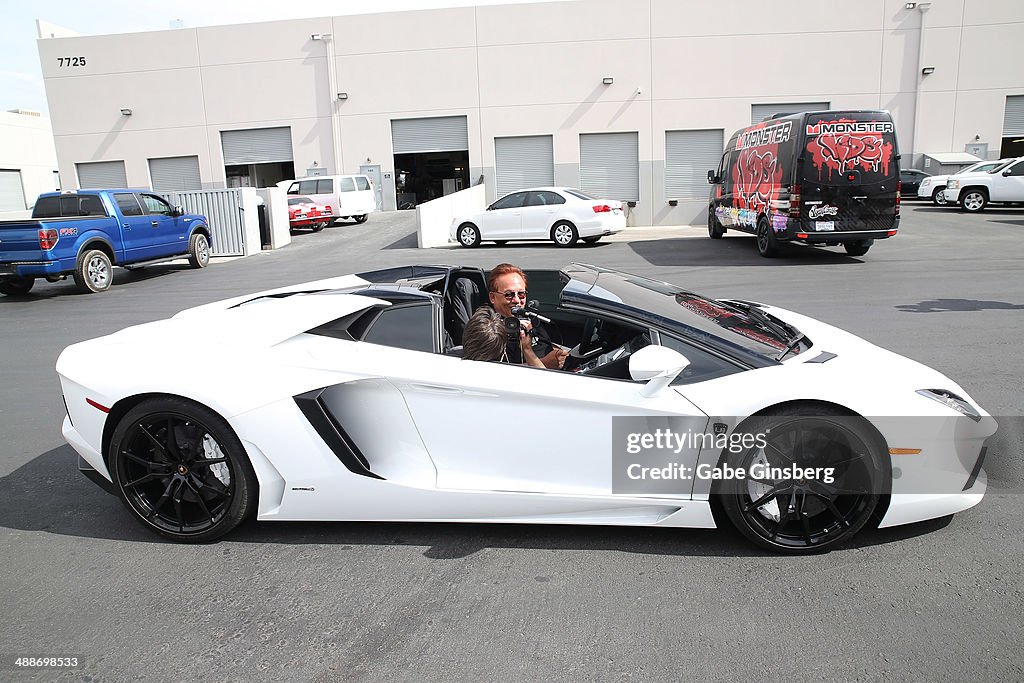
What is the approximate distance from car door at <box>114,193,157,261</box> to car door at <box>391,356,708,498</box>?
43.5 ft

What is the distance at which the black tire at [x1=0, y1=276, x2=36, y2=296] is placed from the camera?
43.7 ft

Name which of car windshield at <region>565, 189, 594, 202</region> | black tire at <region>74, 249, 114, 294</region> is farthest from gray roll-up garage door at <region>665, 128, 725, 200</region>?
black tire at <region>74, 249, 114, 294</region>

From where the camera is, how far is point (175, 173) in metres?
31.7

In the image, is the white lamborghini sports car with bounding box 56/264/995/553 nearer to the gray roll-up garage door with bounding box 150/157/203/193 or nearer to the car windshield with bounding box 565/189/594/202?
the car windshield with bounding box 565/189/594/202

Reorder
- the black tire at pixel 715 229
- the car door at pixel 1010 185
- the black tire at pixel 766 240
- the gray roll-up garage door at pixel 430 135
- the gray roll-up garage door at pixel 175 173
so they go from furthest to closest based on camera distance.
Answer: the gray roll-up garage door at pixel 175 173 < the gray roll-up garage door at pixel 430 135 < the car door at pixel 1010 185 < the black tire at pixel 715 229 < the black tire at pixel 766 240

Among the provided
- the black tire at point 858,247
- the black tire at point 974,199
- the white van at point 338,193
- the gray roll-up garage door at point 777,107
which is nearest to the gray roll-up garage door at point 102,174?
the white van at point 338,193

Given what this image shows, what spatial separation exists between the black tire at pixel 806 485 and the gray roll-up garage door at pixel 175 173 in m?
32.6

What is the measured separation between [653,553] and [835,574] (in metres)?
0.75

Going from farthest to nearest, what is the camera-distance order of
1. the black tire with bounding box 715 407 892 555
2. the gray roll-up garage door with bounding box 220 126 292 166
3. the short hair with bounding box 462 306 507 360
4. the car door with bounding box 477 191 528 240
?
the gray roll-up garage door with bounding box 220 126 292 166 → the car door with bounding box 477 191 528 240 → the short hair with bounding box 462 306 507 360 → the black tire with bounding box 715 407 892 555

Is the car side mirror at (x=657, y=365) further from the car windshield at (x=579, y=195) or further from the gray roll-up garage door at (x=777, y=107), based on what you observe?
the gray roll-up garage door at (x=777, y=107)

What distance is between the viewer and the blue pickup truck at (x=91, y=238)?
12633 millimetres

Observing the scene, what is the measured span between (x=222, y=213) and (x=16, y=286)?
7.05 meters

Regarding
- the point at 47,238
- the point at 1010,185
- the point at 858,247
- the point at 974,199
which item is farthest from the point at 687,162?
the point at 47,238

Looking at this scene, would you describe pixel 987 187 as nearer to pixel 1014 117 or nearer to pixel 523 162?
pixel 1014 117
